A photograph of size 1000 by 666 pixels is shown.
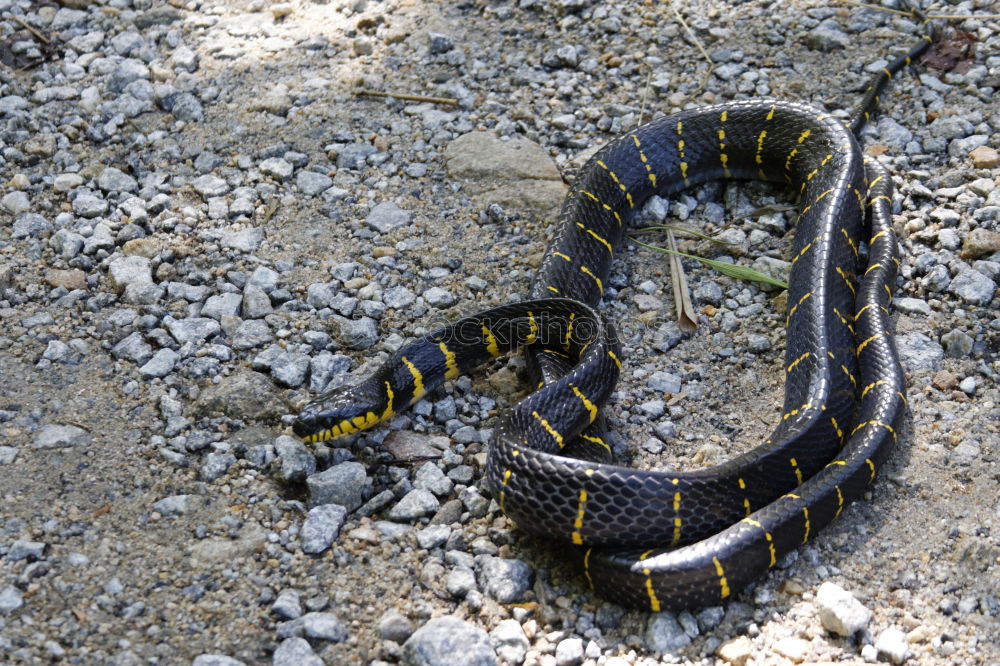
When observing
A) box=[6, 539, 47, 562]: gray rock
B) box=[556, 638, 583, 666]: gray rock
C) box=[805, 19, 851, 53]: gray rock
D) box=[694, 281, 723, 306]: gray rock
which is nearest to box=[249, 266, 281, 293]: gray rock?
box=[6, 539, 47, 562]: gray rock

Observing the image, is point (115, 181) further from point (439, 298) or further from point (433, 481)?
point (433, 481)

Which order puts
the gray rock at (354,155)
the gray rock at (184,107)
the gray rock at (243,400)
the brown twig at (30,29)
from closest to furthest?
the gray rock at (243,400)
the gray rock at (354,155)
the gray rock at (184,107)
the brown twig at (30,29)

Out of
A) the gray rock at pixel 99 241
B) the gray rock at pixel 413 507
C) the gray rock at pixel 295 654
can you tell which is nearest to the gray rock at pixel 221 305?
the gray rock at pixel 99 241

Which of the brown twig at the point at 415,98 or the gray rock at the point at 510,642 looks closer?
the gray rock at the point at 510,642

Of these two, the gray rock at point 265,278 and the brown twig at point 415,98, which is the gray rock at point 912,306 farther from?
the gray rock at point 265,278

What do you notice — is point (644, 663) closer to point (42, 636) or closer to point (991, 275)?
point (42, 636)

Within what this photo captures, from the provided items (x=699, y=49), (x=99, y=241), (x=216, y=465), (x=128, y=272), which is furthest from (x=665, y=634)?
(x=699, y=49)

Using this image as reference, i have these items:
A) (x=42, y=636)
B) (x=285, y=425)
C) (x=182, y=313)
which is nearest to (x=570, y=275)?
(x=285, y=425)
